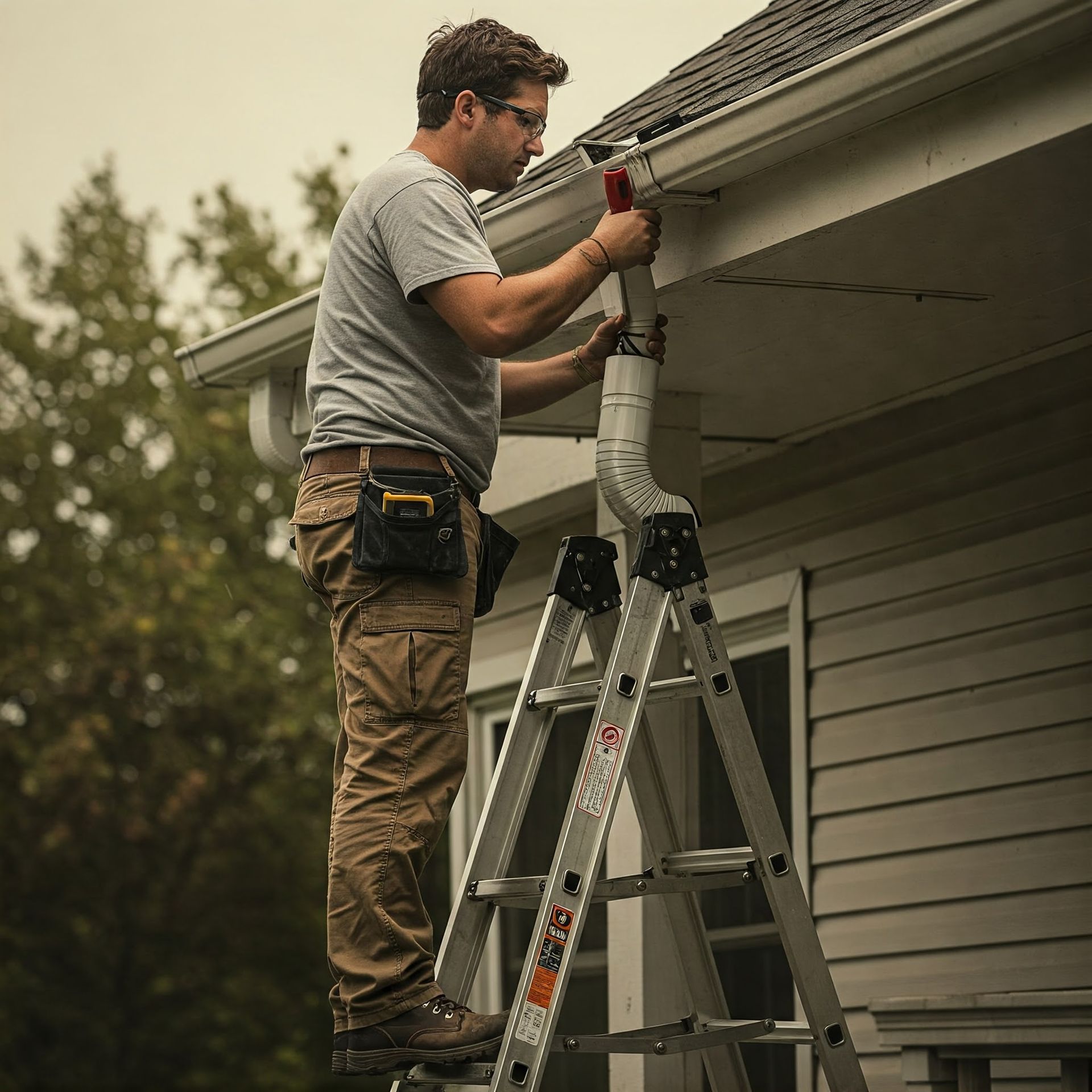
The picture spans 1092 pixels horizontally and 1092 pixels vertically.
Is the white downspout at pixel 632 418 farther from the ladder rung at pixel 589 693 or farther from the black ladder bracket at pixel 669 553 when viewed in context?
the ladder rung at pixel 589 693

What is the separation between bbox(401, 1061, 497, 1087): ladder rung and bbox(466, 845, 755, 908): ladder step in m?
0.34

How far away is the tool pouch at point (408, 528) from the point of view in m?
2.98

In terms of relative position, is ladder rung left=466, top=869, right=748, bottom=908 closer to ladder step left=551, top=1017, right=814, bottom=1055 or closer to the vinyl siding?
ladder step left=551, top=1017, right=814, bottom=1055

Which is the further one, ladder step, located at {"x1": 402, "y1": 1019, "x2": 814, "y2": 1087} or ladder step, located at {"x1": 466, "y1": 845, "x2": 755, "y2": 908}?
ladder step, located at {"x1": 466, "y1": 845, "x2": 755, "y2": 908}

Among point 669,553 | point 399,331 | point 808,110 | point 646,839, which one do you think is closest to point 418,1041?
point 646,839

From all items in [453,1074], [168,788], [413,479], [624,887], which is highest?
[168,788]

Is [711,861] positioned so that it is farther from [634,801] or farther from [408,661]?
[408,661]

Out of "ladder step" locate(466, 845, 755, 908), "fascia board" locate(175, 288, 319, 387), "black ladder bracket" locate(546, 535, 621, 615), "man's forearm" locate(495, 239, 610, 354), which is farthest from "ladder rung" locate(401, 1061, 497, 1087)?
"fascia board" locate(175, 288, 319, 387)

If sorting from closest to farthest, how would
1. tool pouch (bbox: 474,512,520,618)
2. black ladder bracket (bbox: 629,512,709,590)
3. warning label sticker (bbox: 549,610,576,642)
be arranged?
black ladder bracket (bbox: 629,512,709,590) < tool pouch (bbox: 474,512,520,618) < warning label sticker (bbox: 549,610,576,642)

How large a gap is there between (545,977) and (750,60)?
263 centimetres

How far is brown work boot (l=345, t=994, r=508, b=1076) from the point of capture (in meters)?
2.88

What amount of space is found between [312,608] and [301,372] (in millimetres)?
16528

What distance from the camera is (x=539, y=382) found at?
146 inches

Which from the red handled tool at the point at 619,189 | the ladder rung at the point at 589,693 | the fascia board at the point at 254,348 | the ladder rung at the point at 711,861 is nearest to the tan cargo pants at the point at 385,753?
the ladder rung at the point at 589,693
